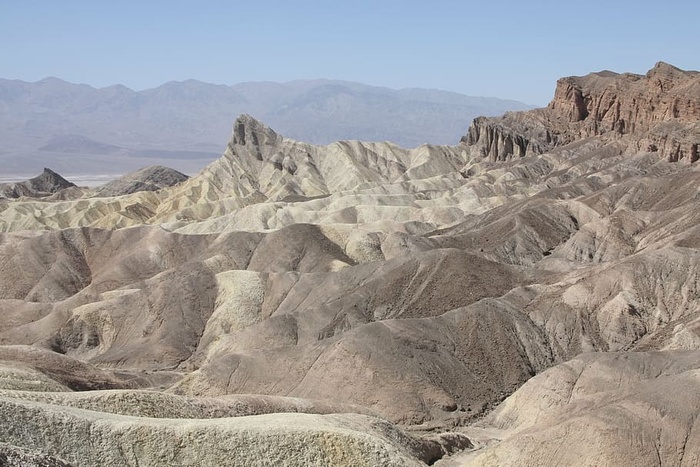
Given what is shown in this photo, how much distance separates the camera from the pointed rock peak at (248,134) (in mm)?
160500

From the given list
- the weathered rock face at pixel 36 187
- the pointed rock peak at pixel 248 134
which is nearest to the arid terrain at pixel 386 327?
the pointed rock peak at pixel 248 134

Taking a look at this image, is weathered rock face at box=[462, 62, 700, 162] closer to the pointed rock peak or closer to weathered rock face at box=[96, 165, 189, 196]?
the pointed rock peak

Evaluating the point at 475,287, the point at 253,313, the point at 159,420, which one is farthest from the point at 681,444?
the point at 253,313

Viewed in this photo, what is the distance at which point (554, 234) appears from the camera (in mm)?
86375

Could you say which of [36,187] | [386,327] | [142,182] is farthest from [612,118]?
[36,187]

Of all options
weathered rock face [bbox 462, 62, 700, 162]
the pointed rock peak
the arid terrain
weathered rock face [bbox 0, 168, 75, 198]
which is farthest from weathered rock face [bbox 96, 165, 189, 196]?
weathered rock face [bbox 462, 62, 700, 162]

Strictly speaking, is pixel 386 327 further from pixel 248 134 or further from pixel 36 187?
pixel 36 187

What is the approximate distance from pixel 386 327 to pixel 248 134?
11218cm

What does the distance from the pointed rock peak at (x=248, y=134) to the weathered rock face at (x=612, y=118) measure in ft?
129

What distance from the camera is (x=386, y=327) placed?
177 ft

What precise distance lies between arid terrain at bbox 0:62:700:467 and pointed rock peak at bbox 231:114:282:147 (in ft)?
128

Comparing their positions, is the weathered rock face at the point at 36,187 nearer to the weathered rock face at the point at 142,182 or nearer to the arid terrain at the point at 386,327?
the weathered rock face at the point at 142,182

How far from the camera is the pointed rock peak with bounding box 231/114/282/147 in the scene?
160m

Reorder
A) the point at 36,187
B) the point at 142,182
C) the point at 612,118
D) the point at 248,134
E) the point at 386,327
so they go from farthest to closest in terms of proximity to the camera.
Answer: the point at 36,187 → the point at 142,182 → the point at 248,134 → the point at 612,118 → the point at 386,327
